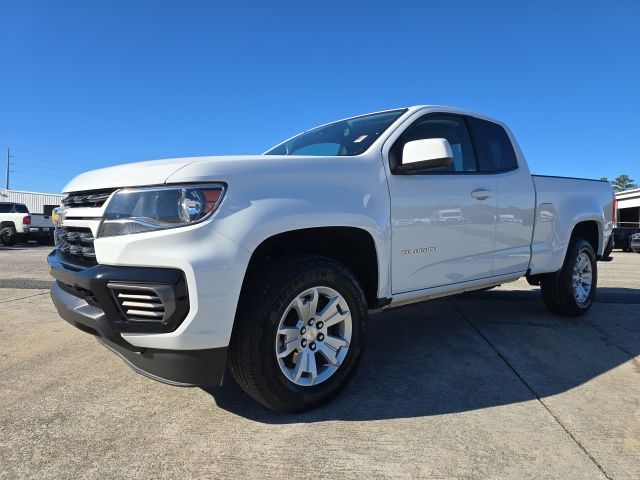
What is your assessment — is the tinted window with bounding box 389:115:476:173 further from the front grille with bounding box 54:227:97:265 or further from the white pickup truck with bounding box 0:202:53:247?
the white pickup truck with bounding box 0:202:53:247

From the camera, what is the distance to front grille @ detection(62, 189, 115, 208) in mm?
2529

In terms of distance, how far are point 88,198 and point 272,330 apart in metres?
1.28

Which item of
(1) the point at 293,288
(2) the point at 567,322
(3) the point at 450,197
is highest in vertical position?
(3) the point at 450,197

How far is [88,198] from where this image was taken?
2.64 m

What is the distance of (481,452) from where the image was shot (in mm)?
2260

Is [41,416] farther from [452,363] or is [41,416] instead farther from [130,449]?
[452,363]

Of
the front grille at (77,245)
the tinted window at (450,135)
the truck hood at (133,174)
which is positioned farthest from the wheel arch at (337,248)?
the front grille at (77,245)

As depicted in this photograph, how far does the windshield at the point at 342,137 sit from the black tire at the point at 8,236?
56.5ft

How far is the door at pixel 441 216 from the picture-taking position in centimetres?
314

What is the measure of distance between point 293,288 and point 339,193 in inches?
25.9

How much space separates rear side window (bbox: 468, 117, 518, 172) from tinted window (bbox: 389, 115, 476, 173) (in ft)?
0.35

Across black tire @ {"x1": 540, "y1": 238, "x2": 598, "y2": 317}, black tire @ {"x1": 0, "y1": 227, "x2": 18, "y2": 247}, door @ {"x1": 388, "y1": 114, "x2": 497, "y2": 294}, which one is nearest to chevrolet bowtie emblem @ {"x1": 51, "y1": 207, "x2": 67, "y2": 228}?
door @ {"x1": 388, "y1": 114, "x2": 497, "y2": 294}

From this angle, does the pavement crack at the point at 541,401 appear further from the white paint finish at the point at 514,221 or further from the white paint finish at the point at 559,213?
the white paint finish at the point at 559,213

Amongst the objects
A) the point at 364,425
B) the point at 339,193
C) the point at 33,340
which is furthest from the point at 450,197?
the point at 33,340
